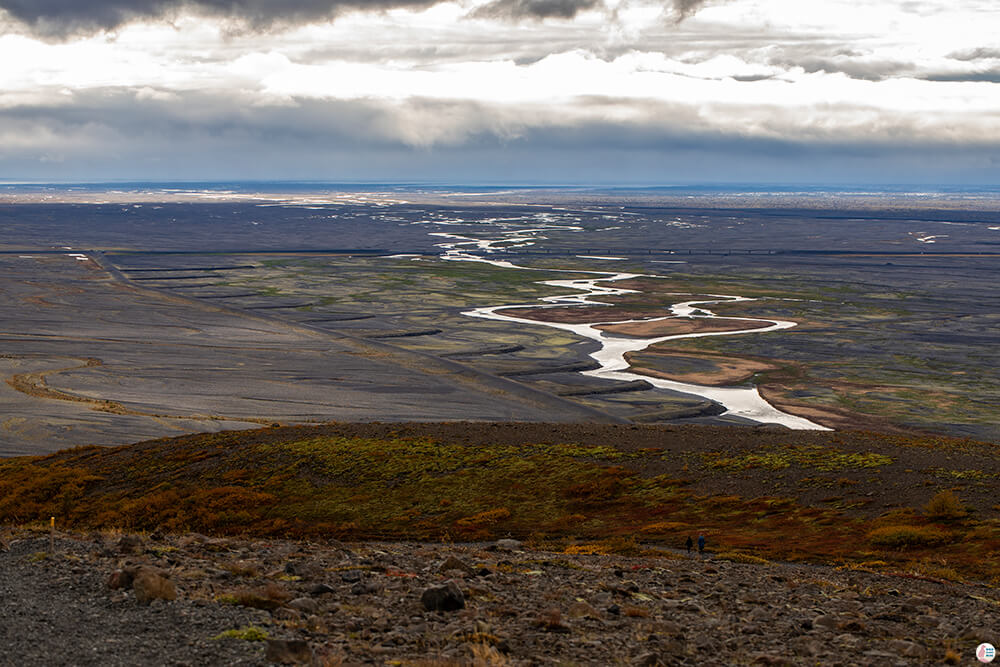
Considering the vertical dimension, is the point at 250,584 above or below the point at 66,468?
above

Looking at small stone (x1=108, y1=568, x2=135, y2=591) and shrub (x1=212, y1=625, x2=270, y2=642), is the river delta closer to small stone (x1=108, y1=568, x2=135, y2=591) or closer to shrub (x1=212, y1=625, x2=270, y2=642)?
small stone (x1=108, y1=568, x2=135, y2=591)

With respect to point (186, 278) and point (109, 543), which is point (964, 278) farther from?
point (109, 543)

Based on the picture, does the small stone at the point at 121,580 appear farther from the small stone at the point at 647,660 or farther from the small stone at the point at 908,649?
the small stone at the point at 908,649

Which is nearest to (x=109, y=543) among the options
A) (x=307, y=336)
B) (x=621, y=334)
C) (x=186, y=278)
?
(x=307, y=336)

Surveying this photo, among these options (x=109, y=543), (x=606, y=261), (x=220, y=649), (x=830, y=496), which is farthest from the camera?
(x=606, y=261)

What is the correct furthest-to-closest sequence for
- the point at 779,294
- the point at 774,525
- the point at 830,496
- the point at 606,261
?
the point at 606,261 < the point at 779,294 < the point at 830,496 < the point at 774,525

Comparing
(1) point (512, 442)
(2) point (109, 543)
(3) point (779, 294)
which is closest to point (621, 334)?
(3) point (779, 294)

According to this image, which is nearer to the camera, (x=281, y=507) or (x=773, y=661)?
(x=773, y=661)

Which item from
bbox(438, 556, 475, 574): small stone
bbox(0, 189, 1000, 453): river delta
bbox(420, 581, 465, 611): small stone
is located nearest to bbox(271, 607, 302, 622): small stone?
bbox(420, 581, 465, 611): small stone
